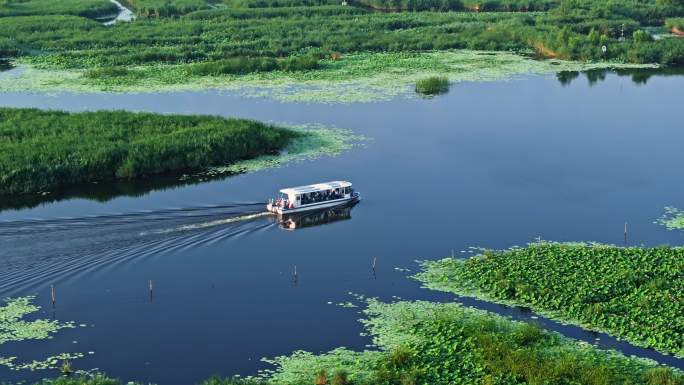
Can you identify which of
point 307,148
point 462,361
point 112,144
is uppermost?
point 112,144

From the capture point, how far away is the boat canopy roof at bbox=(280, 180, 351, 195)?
38438 mm

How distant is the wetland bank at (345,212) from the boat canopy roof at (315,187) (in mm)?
1244

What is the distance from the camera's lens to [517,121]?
175 ft

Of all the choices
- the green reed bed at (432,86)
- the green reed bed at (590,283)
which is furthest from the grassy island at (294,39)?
the green reed bed at (590,283)

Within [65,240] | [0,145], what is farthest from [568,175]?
[0,145]

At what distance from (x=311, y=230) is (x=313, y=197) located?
1954 mm

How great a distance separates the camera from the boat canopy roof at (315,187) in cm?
3844

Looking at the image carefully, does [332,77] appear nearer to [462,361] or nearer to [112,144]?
[112,144]

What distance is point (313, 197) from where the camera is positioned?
38906 mm

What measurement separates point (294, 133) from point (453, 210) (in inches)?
532

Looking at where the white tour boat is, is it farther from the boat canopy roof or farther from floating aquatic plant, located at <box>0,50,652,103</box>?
floating aquatic plant, located at <box>0,50,652,103</box>

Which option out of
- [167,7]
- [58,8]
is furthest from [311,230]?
[58,8]

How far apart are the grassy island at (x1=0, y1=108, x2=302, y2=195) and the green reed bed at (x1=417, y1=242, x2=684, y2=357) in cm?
1540

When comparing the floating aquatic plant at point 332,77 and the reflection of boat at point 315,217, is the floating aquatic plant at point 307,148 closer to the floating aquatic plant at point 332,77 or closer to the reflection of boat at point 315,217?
the reflection of boat at point 315,217
